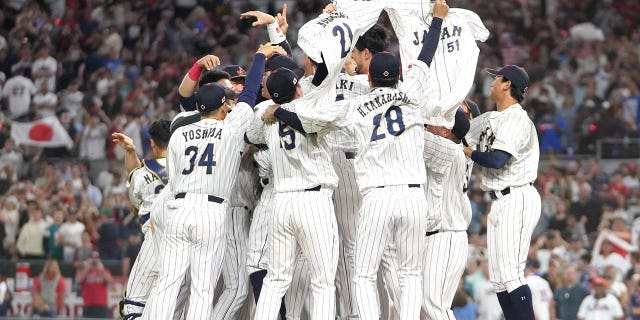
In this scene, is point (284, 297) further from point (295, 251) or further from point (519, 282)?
point (519, 282)

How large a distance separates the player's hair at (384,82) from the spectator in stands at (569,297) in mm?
6398

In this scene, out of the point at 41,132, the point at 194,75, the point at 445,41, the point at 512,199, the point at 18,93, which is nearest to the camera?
the point at 512,199

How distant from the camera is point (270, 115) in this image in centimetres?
870

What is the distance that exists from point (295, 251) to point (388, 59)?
1513 millimetres

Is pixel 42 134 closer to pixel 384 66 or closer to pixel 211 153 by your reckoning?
pixel 211 153

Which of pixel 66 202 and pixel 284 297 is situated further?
pixel 66 202

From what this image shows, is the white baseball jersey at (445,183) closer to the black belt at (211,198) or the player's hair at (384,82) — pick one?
the player's hair at (384,82)

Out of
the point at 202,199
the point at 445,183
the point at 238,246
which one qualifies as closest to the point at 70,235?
the point at 238,246

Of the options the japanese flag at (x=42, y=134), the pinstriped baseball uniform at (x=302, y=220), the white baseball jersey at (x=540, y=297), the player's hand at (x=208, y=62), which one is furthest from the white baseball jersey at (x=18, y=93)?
the pinstriped baseball uniform at (x=302, y=220)

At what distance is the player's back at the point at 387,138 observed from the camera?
8594 millimetres

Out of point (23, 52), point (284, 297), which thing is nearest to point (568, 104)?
point (23, 52)

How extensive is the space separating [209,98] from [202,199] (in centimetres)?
74

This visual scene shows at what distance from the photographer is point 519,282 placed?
913cm

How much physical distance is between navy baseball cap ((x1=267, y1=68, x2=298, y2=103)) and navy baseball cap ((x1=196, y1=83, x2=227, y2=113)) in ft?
1.64
